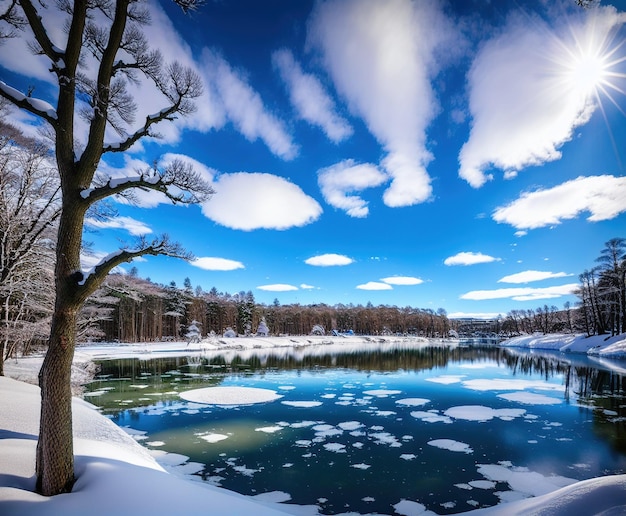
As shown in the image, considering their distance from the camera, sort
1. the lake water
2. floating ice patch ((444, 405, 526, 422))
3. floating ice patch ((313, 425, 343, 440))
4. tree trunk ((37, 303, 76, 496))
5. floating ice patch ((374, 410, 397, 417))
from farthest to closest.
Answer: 1. floating ice patch ((374, 410, 397, 417))
2. floating ice patch ((444, 405, 526, 422))
3. floating ice patch ((313, 425, 343, 440))
4. the lake water
5. tree trunk ((37, 303, 76, 496))

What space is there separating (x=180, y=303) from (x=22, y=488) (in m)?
65.0

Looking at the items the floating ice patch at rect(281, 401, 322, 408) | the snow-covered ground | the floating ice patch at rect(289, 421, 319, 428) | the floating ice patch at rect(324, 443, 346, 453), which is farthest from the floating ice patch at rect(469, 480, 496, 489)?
the floating ice patch at rect(281, 401, 322, 408)

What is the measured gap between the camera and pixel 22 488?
155 inches

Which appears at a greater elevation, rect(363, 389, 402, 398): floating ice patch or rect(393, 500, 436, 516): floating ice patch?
rect(393, 500, 436, 516): floating ice patch

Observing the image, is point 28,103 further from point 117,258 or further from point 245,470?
A: point 245,470

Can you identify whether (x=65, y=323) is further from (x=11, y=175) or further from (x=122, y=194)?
(x=11, y=175)

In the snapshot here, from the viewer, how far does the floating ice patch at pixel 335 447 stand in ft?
29.1

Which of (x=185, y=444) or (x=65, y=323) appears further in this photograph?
(x=185, y=444)

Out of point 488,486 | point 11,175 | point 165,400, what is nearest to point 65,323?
point 488,486

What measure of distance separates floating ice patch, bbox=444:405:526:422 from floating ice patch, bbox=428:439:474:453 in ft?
10.2

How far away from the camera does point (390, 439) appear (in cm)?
974

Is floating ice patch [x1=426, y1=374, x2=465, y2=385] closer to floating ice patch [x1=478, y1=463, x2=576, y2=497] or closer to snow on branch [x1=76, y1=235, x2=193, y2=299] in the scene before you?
floating ice patch [x1=478, y1=463, x2=576, y2=497]

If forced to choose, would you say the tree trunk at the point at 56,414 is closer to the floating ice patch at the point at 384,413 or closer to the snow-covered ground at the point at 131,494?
the snow-covered ground at the point at 131,494

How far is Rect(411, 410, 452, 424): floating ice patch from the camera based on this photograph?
464 inches
